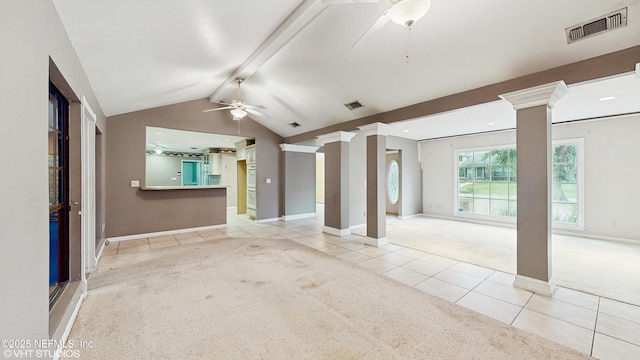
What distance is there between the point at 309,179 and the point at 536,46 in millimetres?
5931

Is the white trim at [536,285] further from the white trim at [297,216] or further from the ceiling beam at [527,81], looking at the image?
the white trim at [297,216]

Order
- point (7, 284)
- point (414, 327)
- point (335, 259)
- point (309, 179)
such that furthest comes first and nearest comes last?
1. point (309, 179)
2. point (335, 259)
3. point (414, 327)
4. point (7, 284)

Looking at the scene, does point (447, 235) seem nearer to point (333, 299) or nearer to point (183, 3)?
A: point (333, 299)

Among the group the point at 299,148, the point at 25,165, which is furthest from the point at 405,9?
the point at 299,148

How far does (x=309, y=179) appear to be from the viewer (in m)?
7.65

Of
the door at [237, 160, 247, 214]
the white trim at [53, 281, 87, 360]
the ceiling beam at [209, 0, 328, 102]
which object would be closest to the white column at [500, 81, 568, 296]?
the ceiling beam at [209, 0, 328, 102]

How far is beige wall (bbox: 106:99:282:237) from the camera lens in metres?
4.87

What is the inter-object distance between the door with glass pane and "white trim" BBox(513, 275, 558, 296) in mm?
4895

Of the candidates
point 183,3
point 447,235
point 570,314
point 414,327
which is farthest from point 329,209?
point 183,3

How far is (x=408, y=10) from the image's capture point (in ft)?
5.29

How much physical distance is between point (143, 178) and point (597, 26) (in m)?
6.96

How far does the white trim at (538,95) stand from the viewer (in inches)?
101

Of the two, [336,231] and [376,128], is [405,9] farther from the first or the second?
[336,231]

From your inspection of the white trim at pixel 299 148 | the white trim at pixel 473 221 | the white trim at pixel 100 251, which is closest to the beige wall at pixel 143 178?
the white trim at pixel 100 251
